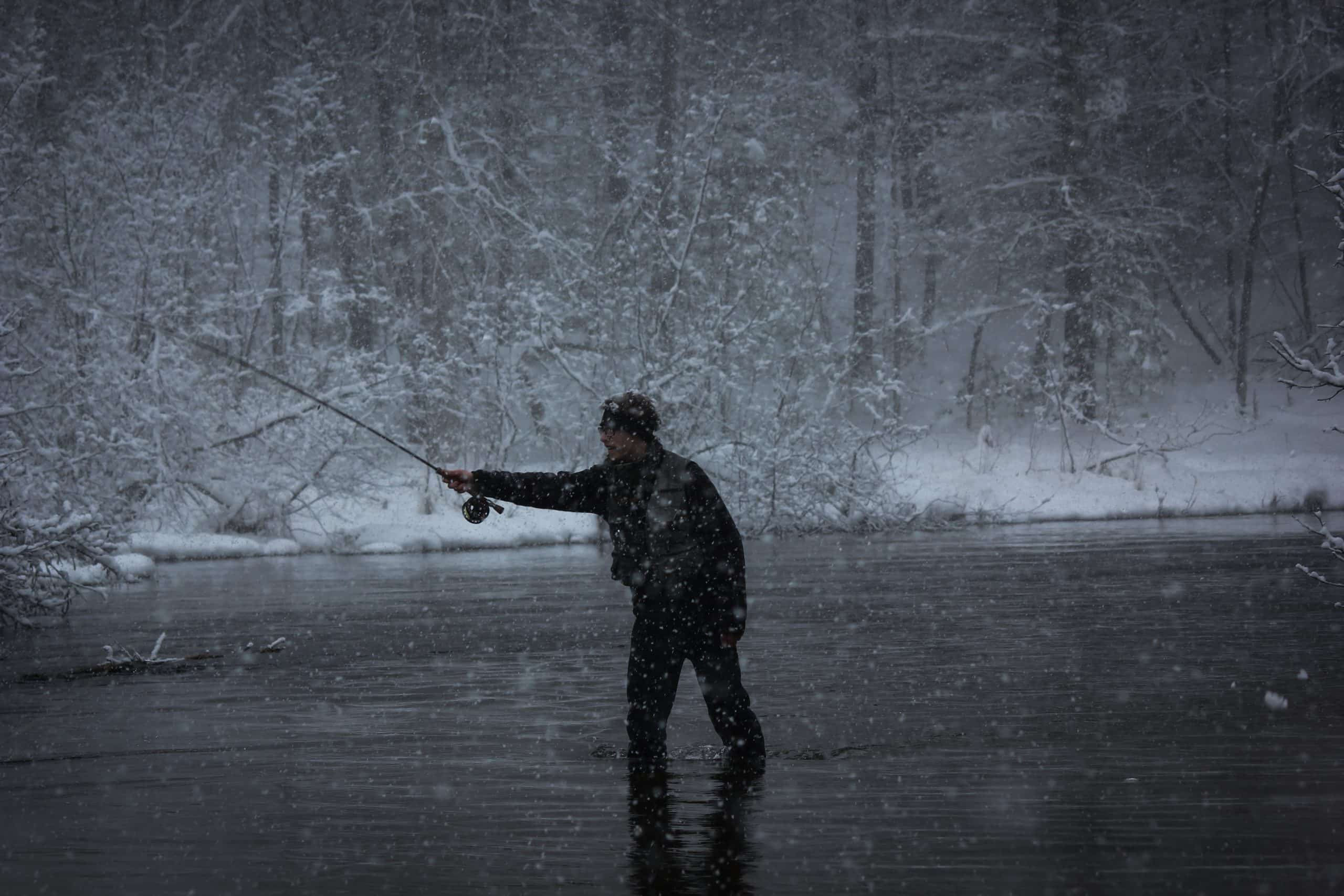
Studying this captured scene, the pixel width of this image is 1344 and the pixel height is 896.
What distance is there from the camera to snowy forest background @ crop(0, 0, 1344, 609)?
27.0 meters

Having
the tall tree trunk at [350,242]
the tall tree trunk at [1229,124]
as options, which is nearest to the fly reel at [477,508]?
the tall tree trunk at [350,242]

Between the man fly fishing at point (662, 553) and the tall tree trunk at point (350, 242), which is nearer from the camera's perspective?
the man fly fishing at point (662, 553)

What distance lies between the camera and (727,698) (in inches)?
297

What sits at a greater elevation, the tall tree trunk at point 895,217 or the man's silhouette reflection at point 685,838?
Answer: the tall tree trunk at point 895,217

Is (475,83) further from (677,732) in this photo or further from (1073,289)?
(677,732)

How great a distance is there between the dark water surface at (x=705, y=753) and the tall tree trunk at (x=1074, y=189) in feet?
82.4

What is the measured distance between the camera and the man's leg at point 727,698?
7477mm

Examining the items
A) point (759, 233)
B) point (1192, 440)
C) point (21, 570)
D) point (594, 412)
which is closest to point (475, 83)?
point (759, 233)

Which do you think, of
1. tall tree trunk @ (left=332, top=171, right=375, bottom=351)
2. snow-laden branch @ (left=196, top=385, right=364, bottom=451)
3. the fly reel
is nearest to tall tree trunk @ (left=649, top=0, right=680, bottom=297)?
tall tree trunk @ (left=332, top=171, right=375, bottom=351)

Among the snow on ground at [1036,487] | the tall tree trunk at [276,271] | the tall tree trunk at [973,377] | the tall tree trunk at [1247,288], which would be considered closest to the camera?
the snow on ground at [1036,487]

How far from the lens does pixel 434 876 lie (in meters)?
5.82

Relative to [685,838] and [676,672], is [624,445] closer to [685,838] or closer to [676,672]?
[676,672]

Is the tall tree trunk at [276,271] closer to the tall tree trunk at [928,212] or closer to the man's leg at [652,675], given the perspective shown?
the tall tree trunk at [928,212]

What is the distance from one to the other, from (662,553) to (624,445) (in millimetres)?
494
